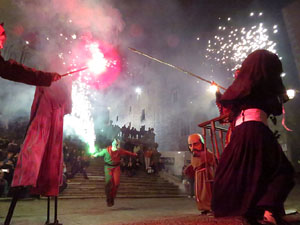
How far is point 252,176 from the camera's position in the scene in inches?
74.2

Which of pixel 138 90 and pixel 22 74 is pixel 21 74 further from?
pixel 138 90

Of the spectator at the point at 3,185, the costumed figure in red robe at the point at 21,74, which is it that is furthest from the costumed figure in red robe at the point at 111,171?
the costumed figure in red robe at the point at 21,74

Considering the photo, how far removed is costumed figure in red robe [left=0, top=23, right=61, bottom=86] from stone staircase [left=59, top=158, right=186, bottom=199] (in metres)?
8.39

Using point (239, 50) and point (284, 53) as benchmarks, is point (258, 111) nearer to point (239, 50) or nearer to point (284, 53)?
point (239, 50)

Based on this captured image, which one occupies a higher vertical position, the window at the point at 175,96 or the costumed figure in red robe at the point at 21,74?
the window at the point at 175,96

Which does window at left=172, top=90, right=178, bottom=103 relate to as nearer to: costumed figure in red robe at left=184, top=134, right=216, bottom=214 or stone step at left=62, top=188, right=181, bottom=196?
stone step at left=62, top=188, right=181, bottom=196

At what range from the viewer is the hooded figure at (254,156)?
1811mm

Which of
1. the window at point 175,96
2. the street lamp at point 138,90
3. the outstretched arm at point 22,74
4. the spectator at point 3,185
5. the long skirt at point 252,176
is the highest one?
the street lamp at point 138,90

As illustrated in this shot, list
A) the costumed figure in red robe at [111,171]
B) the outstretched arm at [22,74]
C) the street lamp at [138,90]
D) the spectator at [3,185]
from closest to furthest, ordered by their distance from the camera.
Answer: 1. the outstretched arm at [22,74]
2. the costumed figure in red robe at [111,171]
3. the spectator at [3,185]
4. the street lamp at [138,90]

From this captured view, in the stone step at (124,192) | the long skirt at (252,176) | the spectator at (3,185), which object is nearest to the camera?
the long skirt at (252,176)

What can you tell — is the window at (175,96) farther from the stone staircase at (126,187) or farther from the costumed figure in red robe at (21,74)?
the costumed figure in red robe at (21,74)

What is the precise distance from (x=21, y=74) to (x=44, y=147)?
1112mm

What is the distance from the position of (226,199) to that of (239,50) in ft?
42.2

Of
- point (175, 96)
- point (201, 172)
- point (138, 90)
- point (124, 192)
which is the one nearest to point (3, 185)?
point (124, 192)
